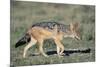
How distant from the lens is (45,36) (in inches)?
97.8

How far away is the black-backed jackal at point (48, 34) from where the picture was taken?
2.42 m

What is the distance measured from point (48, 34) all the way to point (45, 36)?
0.05m

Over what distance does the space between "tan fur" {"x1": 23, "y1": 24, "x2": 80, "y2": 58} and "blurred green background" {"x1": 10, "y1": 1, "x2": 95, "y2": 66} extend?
0.17ft

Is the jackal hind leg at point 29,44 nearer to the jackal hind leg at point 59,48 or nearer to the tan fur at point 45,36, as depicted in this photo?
the tan fur at point 45,36

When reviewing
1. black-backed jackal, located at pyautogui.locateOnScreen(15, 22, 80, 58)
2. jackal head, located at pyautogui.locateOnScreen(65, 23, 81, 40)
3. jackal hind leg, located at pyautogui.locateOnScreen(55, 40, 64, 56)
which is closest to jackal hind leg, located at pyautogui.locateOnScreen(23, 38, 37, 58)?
black-backed jackal, located at pyautogui.locateOnScreen(15, 22, 80, 58)

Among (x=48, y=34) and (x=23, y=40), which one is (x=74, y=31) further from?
(x=23, y=40)

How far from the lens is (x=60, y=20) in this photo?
101 inches

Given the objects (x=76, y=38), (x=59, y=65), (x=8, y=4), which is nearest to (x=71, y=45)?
(x=76, y=38)

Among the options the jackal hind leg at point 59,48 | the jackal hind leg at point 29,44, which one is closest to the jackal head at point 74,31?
the jackal hind leg at point 59,48

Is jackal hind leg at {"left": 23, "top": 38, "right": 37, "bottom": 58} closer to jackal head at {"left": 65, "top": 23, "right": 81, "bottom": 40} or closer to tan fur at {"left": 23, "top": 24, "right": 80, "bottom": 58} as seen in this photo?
tan fur at {"left": 23, "top": 24, "right": 80, "bottom": 58}

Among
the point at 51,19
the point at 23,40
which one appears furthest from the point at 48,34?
the point at 23,40

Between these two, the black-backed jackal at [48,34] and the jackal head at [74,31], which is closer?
the black-backed jackal at [48,34]

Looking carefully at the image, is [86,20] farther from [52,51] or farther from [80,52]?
[52,51]

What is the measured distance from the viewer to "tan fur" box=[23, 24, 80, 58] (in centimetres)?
244
